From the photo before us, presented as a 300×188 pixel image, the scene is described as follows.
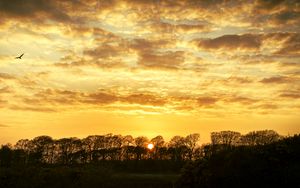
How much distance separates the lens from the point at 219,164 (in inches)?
789

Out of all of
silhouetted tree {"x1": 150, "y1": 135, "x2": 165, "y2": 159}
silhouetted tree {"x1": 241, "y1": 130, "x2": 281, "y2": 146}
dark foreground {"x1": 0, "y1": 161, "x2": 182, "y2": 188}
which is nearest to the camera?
dark foreground {"x1": 0, "y1": 161, "x2": 182, "y2": 188}

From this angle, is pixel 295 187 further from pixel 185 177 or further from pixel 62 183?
pixel 62 183

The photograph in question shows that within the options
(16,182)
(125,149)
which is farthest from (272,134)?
(16,182)

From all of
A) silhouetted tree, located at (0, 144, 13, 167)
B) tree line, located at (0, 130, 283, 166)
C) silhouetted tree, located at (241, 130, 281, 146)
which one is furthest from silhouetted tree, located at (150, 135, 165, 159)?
silhouetted tree, located at (0, 144, 13, 167)

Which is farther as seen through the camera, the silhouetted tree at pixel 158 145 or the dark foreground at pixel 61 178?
the silhouetted tree at pixel 158 145

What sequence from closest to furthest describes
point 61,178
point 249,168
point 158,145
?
point 249,168 → point 61,178 → point 158,145

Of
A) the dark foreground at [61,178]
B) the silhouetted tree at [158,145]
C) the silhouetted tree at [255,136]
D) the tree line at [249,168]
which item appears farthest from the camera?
the silhouetted tree at [158,145]

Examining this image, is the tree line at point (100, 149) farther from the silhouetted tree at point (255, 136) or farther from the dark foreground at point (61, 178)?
the dark foreground at point (61, 178)

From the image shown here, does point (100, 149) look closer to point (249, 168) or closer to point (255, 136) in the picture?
point (255, 136)

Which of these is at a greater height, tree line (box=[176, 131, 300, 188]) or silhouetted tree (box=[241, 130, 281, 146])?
silhouetted tree (box=[241, 130, 281, 146])

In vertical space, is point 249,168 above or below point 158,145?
below

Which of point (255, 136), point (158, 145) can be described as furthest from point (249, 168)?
point (158, 145)

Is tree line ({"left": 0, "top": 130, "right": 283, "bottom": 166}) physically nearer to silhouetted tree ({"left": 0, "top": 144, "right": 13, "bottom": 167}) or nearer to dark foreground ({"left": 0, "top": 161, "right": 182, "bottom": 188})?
silhouetted tree ({"left": 0, "top": 144, "right": 13, "bottom": 167})

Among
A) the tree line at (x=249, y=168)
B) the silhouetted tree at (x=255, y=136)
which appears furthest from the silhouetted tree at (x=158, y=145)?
the tree line at (x=249, y=168)
